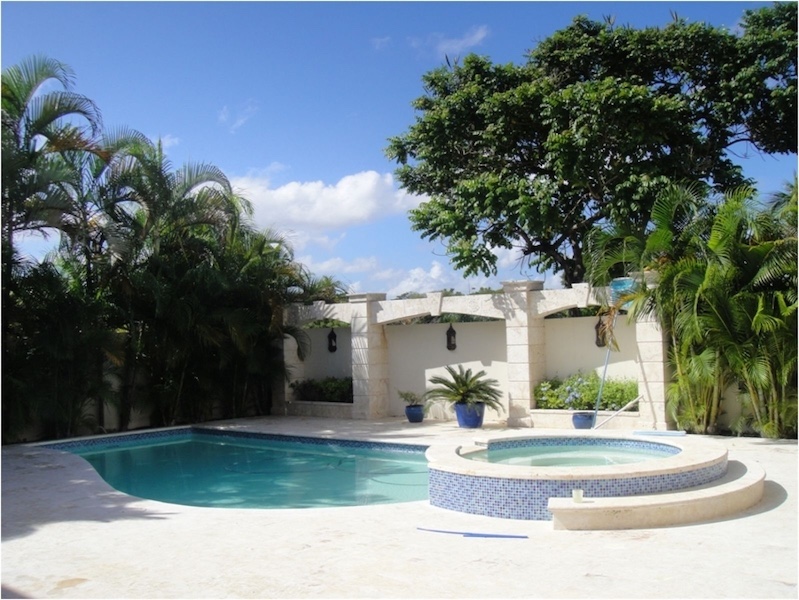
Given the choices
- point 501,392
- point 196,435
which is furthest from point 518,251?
point 196,435

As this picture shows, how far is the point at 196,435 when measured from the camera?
54.5 ft

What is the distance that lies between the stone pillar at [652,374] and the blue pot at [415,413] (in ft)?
15.2

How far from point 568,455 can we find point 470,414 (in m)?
3.83

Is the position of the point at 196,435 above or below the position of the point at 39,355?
below

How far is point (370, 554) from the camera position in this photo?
6512 millimetres

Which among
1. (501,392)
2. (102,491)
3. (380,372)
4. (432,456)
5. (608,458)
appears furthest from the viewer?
(380,372)

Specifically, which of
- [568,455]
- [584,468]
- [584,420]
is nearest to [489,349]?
[584,420]

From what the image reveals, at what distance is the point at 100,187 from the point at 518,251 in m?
9.98

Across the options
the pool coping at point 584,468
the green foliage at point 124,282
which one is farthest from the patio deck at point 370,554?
the green foliage at point 124,282

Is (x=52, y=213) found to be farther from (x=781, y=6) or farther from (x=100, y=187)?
(x=781, y=6)

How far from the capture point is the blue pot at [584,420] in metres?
13.9

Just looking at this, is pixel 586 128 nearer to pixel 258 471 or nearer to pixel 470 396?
pixel 470 396

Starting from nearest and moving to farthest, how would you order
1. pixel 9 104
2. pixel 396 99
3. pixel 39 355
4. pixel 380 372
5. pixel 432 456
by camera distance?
1. pixel 432 456
2. pixel 9 104
3. pixel 39 355
4. pixel 380 372
5. pixel 396 99

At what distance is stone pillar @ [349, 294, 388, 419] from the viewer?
56.9 feet
